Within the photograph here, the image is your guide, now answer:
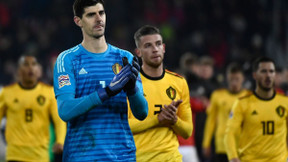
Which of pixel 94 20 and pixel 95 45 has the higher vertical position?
pixel 94 20

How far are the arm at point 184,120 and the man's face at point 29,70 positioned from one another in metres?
3.27

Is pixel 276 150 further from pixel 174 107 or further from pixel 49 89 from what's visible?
pixel 49 89

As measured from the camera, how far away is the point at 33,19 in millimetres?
22469

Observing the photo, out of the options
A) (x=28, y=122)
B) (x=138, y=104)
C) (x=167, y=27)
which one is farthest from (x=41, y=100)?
(x=167, y=27)

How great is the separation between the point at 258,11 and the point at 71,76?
17027 mm

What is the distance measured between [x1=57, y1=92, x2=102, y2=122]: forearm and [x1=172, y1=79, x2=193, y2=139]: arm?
1.74m

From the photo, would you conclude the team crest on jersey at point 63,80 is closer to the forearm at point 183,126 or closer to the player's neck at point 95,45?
the player's neck at point 95,45

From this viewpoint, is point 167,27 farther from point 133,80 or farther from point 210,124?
point 133,80

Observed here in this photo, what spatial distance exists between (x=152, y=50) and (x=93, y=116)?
1.88 metres

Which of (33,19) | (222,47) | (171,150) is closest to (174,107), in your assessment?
(171,150)

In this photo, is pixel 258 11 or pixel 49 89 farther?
pixel 258 11

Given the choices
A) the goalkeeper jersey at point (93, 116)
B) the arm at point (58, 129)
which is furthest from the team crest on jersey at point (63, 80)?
the arm at point (58, 129)

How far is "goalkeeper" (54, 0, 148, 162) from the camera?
456cm

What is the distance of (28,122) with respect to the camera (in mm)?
8820
